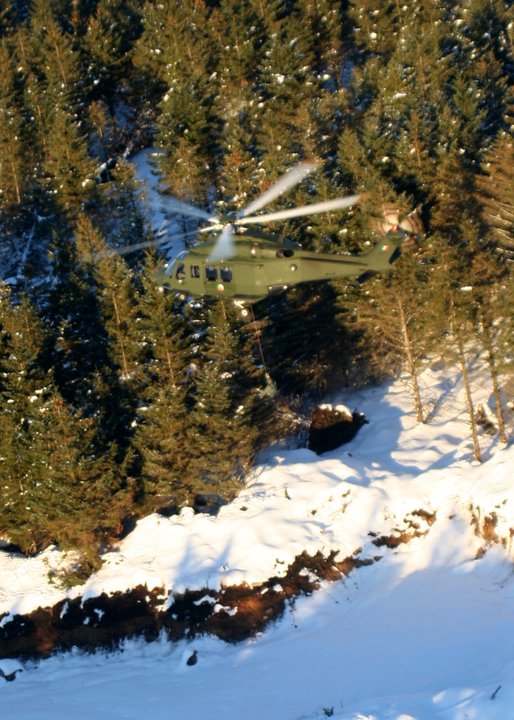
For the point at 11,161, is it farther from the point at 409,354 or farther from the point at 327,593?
the point at 327,593

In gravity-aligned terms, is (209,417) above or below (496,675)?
above

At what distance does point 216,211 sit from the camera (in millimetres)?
32312

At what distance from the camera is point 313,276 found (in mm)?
17031

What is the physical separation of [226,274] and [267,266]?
3.84ft

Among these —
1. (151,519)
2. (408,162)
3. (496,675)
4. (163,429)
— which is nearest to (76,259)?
(163,429)

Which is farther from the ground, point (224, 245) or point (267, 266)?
point (224, 245)

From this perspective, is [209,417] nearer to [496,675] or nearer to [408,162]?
[496,675]

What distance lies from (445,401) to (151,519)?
13686 mm

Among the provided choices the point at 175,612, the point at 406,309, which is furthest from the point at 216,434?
the point at 406,309

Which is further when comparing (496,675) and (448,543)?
(448,543)

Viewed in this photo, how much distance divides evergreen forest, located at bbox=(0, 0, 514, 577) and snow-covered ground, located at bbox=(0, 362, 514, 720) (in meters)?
1.68

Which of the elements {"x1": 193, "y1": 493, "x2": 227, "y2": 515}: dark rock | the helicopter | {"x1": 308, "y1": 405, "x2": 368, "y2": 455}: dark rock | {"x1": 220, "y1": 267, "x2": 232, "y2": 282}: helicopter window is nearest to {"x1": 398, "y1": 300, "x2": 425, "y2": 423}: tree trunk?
{"x1": 308, "y1": 405, "x2": 368, "y2": 455}: dark rock

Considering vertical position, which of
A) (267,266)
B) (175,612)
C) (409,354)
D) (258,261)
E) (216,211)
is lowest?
(175,612)

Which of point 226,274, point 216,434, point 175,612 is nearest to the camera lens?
point 226,274
